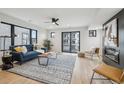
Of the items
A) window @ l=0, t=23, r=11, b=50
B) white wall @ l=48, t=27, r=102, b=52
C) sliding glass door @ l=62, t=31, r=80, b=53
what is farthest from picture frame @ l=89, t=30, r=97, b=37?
window @ l=0, t=23, r=11, b=50

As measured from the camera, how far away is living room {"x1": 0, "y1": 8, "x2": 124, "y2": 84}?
280 centimetres

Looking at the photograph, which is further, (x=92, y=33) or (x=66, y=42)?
(x=66, y=42)

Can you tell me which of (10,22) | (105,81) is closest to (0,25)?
(10,22)

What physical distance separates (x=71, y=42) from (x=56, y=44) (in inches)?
54.2

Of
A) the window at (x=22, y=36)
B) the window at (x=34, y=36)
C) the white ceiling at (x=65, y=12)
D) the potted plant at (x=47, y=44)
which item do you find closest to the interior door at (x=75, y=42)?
the potted plant at (x=47, y=44)

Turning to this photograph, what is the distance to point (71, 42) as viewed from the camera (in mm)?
7914

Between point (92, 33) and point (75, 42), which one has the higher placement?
point (92, 33)

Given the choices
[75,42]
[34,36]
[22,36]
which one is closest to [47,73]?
[22,36]

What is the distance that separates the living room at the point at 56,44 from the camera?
2.80 m

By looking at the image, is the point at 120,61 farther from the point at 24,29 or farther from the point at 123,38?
the point at 24,29

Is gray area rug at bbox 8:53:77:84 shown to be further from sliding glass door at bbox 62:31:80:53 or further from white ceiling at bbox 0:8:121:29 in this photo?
sliding glass door at bbox 62:31:80:53

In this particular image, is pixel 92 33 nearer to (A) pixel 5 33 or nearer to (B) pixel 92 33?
(B) pixel 92 33
